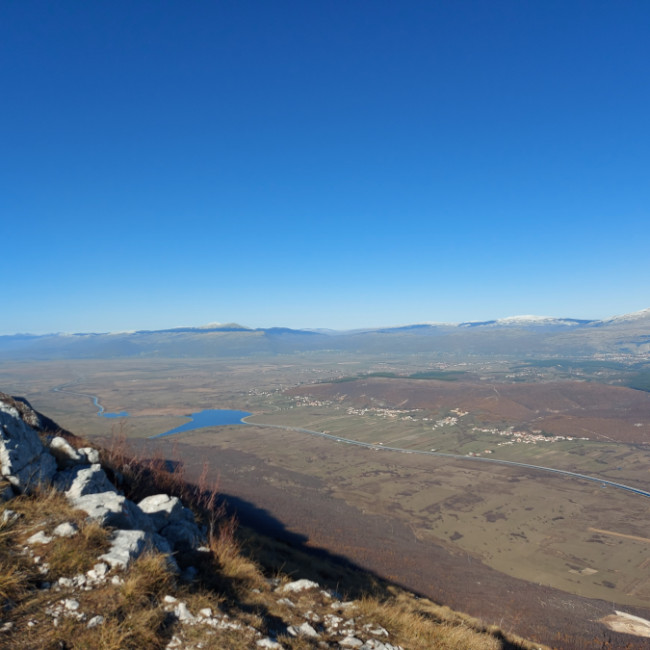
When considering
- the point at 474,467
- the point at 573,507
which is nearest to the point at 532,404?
the point at 474,467

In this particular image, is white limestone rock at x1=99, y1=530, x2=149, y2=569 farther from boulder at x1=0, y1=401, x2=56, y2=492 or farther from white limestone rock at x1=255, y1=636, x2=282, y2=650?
boulder at x1=0, y1=401, x2=56, y2=492

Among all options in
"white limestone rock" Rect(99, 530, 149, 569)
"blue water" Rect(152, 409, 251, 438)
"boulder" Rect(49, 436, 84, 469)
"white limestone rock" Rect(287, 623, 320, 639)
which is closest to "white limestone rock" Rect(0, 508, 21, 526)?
"white limestone rock" Rect(99, 530, 149, 569)

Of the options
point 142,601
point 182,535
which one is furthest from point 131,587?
point 182,535

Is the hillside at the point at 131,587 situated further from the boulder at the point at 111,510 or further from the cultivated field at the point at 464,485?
the cultivated field at the point at 464,485

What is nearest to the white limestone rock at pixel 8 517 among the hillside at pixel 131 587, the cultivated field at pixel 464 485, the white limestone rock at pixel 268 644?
the hillside at pixel 131 587

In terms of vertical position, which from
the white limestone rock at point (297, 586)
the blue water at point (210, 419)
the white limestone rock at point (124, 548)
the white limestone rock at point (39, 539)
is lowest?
the blue water at point (210, 419)

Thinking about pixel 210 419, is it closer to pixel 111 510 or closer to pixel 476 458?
pixel 476 458

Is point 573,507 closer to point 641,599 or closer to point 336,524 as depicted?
point 641,599
